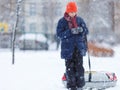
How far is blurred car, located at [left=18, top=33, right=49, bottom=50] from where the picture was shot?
33.8 meters

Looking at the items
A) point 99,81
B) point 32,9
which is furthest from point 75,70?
point 32,9

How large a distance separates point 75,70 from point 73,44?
1.68ft

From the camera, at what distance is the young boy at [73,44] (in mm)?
10102

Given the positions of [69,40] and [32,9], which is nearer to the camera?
[69,40]

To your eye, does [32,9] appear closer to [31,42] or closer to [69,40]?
[31,42]

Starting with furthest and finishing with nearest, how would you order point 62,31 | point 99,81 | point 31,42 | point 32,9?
point 32,9 < point 31,42 < point 99,81 < point 62,31

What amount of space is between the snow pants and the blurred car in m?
23.3

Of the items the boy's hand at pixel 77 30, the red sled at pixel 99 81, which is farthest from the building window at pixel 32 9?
the boy's hand at pixel 77 30

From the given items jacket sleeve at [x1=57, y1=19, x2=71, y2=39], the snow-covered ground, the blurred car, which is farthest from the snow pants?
the blurred car

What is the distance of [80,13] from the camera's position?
20.6 metres

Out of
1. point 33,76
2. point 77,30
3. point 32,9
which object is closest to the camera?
point 77,30

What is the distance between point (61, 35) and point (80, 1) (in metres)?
10.0

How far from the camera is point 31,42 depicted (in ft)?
113

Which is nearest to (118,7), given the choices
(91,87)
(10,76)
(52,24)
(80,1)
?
(80,1)
